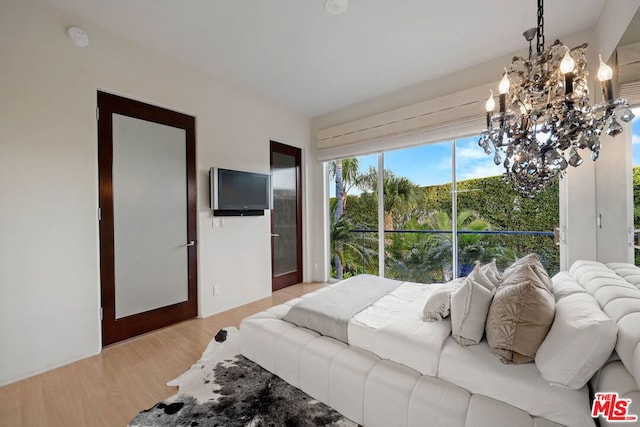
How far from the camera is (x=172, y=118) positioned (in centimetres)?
294

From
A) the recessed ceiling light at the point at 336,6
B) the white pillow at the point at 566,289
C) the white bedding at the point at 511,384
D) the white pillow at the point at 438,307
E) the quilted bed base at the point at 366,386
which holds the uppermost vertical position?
the recessed ceiling light at the point at 336,6

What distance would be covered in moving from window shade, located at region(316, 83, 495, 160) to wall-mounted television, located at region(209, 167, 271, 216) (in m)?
1.32

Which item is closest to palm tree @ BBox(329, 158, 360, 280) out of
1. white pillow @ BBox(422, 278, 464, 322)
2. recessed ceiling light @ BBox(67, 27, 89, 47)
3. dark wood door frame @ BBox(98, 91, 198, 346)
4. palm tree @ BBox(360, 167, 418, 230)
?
palm tree @ BBox(360, 167, 418, 230)

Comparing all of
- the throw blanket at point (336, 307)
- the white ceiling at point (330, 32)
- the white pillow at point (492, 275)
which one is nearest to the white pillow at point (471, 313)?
the white pillow at point (492, 275)

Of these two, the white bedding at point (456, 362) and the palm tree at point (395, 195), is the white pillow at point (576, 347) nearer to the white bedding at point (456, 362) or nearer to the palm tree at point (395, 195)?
the white bedding at point (456, 362)

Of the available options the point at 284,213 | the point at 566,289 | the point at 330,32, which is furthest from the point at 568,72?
the point at 284,213

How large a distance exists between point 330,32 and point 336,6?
33cm

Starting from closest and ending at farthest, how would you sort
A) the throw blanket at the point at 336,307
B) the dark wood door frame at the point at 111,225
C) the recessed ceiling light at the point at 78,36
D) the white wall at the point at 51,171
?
the throw blanket at the point at 336,307 → the white wall at the point at 51,171 → the recessed ceiling light at the point at 78,36 → the dark wood door frame at the point at 111,225

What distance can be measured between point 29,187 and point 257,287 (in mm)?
2534

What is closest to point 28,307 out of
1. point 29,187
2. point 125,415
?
point 29,187

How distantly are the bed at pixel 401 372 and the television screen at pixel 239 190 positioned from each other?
5.32 feet

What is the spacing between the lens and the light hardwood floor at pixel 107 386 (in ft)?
5.38

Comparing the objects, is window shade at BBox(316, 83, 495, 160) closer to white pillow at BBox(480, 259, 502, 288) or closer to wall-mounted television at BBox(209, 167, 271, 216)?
wall-mounted television at BBox(209, 167, 271, 216)

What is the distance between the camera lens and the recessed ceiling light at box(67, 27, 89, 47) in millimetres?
2211
